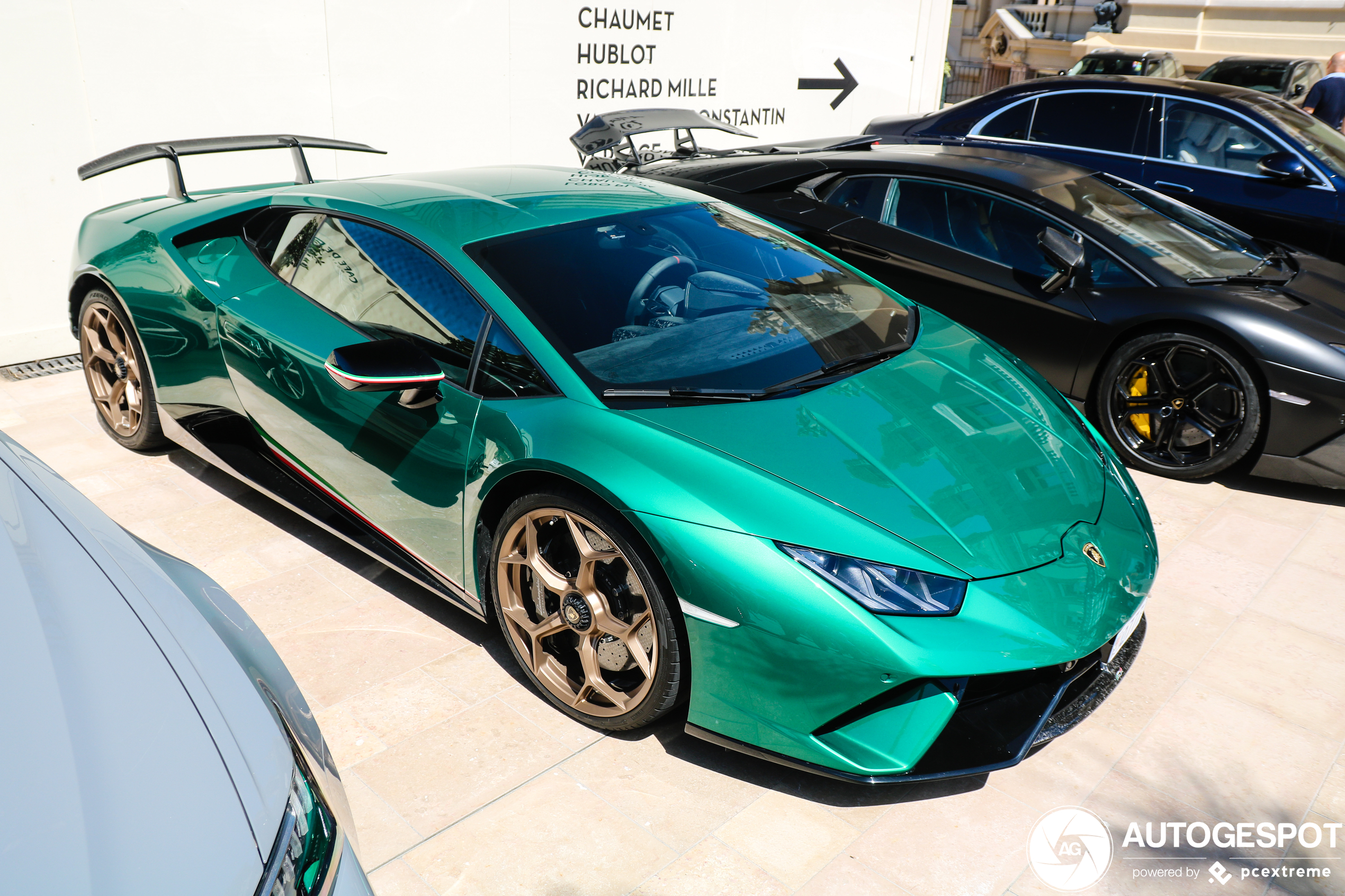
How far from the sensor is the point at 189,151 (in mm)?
3861

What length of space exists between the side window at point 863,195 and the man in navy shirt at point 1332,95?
5.79 metres

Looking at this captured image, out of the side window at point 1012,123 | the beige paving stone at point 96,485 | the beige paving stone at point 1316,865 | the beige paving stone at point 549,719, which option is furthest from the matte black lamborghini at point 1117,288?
the beige paving stone at point 96,485

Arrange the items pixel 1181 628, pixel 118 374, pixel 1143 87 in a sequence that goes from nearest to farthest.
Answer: pixel 1181 628 < pixel 118 374 < pixel 1143 87

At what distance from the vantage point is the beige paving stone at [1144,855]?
7.41 feet

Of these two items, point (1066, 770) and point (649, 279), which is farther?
point (649, 279)

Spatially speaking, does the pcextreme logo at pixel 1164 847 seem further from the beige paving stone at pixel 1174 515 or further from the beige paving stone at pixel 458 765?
the beige paving stone at pixel 1174 515

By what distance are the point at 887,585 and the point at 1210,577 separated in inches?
84.7

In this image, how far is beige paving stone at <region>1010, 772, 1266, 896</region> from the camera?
7.41ft

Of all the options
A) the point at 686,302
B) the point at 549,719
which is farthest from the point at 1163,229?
the point at 549,719

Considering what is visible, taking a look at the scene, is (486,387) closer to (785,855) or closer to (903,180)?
(785,855)

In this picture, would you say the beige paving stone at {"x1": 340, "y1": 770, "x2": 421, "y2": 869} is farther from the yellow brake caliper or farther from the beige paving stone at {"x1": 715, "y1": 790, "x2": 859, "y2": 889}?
the yellow brake caliper

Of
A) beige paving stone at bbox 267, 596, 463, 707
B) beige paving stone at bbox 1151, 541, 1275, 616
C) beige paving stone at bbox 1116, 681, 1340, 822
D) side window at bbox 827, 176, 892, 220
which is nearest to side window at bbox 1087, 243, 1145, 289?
side window at bbox 827, 176, 892, 220

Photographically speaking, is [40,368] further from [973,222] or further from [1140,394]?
[1140,394]

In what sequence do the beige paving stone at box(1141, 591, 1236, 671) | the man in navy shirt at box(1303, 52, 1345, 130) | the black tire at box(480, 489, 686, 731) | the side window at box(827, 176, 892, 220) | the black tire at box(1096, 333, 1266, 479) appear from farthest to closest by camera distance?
1. the man in navy shirt at box(1303, 52, 1345, 130)
2. the side window at box(827, 176, 892, 220)
3. the black tire at box(1096, 333, 1266, 479)
4. the beige paving stone at box(1141, 591, 1236, 671)
5. the black tire at box(480, 489, 686, 731)
